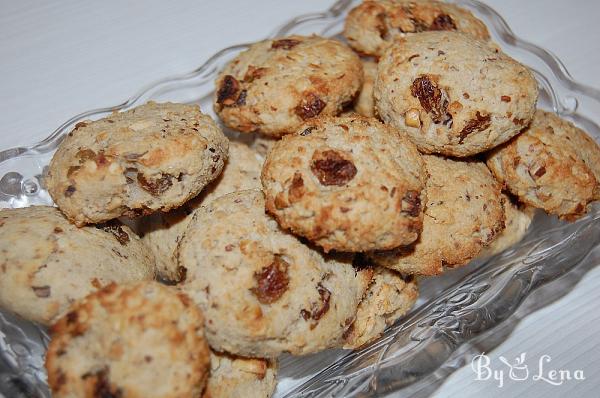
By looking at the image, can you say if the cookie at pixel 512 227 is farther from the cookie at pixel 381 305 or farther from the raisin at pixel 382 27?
the raisin at pixel 382 27

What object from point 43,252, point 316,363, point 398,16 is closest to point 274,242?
point 316,363

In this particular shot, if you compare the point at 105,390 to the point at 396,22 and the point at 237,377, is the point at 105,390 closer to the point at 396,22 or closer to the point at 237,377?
the point at 237,377

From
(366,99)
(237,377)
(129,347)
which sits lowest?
(237,377)

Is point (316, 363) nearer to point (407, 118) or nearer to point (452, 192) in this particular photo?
point (452, 192)

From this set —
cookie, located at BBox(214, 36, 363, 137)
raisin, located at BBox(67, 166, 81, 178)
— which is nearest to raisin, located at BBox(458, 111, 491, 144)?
cookie, located at BBox(214, 36, 363, 137)

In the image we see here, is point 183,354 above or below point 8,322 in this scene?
above

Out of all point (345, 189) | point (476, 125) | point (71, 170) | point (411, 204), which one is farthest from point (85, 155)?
point (476, 125)
